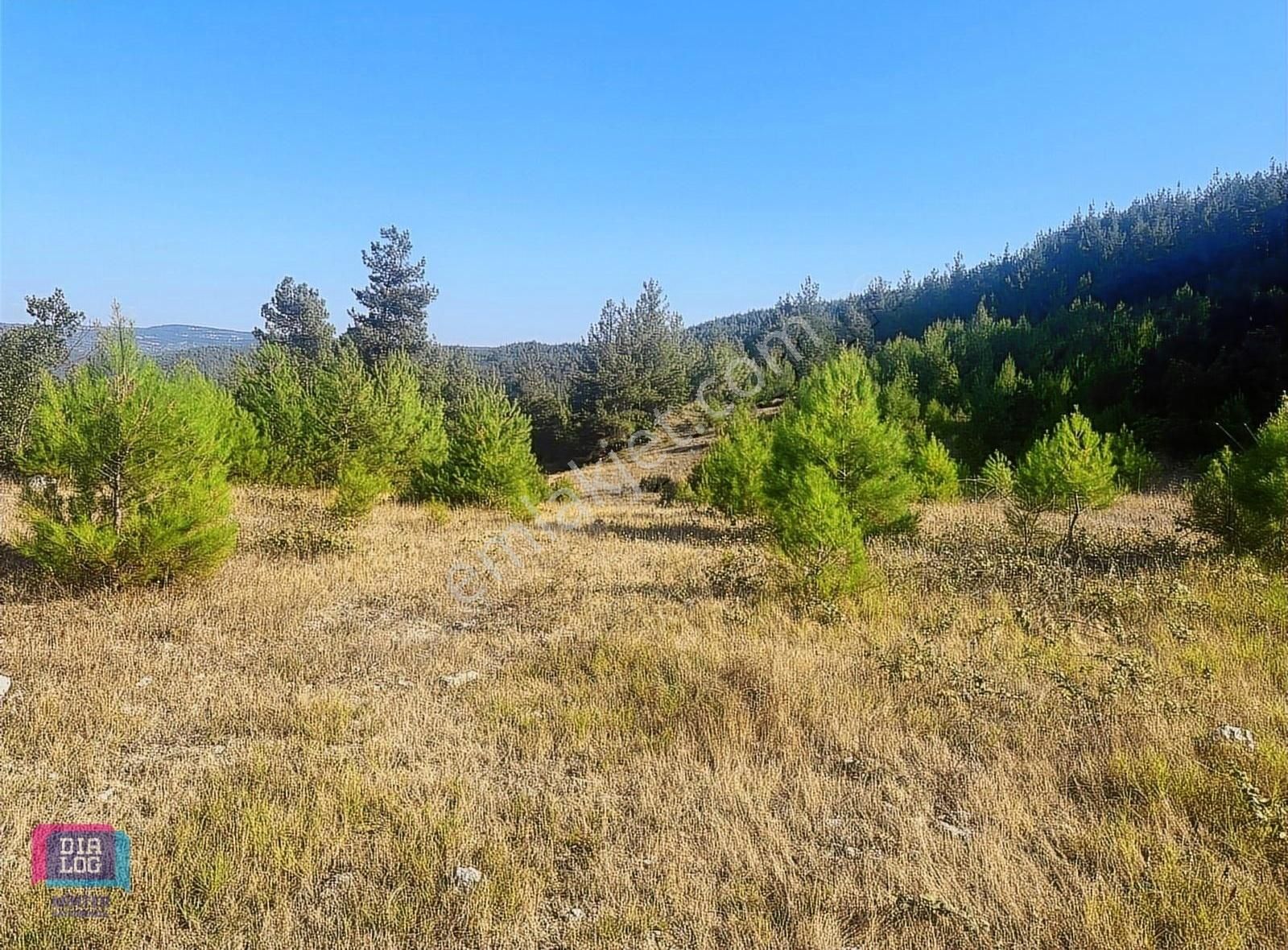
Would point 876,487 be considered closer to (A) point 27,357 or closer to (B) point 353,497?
(B) point 353,497

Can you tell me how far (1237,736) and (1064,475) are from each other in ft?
25.5

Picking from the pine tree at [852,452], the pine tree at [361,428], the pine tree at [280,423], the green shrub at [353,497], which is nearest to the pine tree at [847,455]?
the pine tree at [852,452]

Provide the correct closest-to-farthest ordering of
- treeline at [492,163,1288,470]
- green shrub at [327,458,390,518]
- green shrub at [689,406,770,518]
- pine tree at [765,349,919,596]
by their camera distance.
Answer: pine tree at [765,349,919,596] < green shrub at [327,458,390,518] < green shrub at [689,406,770,518] < treeline at [492,163,1288,470]

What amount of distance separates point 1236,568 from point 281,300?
40336 mm

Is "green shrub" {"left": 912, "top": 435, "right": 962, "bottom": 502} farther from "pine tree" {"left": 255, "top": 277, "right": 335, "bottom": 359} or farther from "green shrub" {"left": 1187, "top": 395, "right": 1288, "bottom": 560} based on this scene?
"pine tree" {"left": 255, "top": 277, "right": 335, "bottom": 359}

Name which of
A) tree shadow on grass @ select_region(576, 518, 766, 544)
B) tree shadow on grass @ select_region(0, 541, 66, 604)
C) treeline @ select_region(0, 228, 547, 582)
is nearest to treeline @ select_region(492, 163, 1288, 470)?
tree shadow on grass @ select_region(576, 518, 766, 544)

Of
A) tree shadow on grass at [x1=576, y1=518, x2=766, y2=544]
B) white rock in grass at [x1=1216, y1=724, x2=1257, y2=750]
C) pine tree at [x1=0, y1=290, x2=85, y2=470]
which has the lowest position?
tree shadow on grass at [x1=576, y1=518, x2=766, y2=544]

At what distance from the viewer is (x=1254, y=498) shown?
7.16m

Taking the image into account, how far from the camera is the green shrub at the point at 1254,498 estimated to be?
6.91m

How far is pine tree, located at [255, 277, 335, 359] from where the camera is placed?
34.1 metres

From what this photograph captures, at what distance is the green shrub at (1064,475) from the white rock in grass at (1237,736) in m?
7.23

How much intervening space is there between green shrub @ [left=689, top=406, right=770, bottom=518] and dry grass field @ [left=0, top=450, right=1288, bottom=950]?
7.36m

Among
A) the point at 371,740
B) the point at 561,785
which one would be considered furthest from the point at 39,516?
the point at 561,785

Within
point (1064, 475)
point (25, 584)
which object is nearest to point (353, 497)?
point (25, 584)
